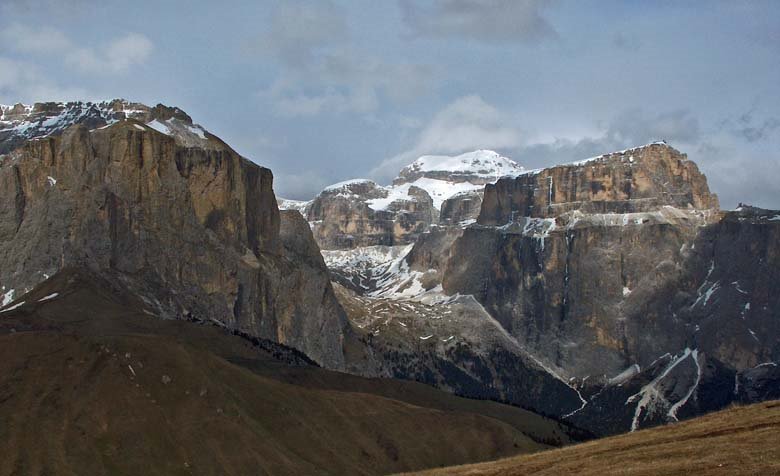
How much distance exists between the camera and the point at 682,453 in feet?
317

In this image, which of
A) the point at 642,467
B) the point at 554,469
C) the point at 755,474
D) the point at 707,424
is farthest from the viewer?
the point at 707,424

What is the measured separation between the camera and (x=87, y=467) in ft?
636

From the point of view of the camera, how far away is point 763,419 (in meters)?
106

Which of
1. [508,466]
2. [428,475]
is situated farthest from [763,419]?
[428,475]

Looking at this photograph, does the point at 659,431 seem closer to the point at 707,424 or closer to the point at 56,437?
the point at 707,424

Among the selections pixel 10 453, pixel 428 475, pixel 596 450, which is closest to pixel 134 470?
pixel 10 453

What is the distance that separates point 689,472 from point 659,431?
2958 centimetres

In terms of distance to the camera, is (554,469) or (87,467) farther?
(87,467)

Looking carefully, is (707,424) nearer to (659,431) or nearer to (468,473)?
(659,431)

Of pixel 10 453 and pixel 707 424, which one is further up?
pixel 707 424

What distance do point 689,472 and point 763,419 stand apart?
21728mm

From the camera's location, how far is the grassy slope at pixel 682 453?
88.4 metres

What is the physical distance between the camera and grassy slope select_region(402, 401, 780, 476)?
290 feet

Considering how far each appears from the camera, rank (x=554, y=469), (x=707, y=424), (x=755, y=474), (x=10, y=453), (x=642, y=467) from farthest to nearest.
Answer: (x=10, y=453), (x=707, y=424), (x=554, y=469), (x=642, y=467), (x=755, y=474)
